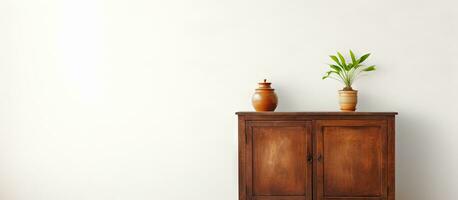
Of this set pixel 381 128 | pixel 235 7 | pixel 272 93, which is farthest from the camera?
pixel 235 7

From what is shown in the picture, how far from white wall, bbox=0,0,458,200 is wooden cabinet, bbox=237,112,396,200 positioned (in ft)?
1.55

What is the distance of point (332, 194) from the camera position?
11.5 feet

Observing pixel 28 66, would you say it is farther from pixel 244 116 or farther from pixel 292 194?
pixel 292 194

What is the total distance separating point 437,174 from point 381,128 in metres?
0.84

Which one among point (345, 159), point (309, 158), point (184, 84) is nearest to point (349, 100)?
point (345, 159)

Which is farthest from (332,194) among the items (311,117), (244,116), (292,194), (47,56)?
(47,56)

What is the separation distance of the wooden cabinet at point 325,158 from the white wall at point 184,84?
1.55ft

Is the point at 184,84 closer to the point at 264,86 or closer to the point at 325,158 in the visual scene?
the point at 264,86

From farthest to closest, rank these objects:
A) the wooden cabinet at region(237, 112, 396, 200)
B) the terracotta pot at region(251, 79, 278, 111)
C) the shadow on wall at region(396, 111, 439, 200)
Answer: the shadow on wall at region(396, 111, 439, 200) < the terracotta pot at region(251, 79, 278, 111) < the wooden cabinet at region(237, 112, 396, 200)

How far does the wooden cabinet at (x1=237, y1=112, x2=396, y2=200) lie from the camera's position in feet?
11.4

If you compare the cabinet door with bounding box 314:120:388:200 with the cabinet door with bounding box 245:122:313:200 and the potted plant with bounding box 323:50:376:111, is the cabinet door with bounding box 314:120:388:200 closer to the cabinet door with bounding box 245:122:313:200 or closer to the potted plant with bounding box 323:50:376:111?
the cabinet door with bounding box 245:122:313:200

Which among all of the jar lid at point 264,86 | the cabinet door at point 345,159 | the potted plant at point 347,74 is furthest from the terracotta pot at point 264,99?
the potted plant at point 347,74

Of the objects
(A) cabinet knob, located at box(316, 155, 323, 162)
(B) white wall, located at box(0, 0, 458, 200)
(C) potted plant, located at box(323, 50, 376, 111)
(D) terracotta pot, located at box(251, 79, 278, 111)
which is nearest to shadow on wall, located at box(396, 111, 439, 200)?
(B) white wall, located at box(0, 0, 458, 200)

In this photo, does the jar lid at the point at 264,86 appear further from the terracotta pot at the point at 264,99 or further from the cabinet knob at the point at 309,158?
the cabinet knob at the point at 309,158
